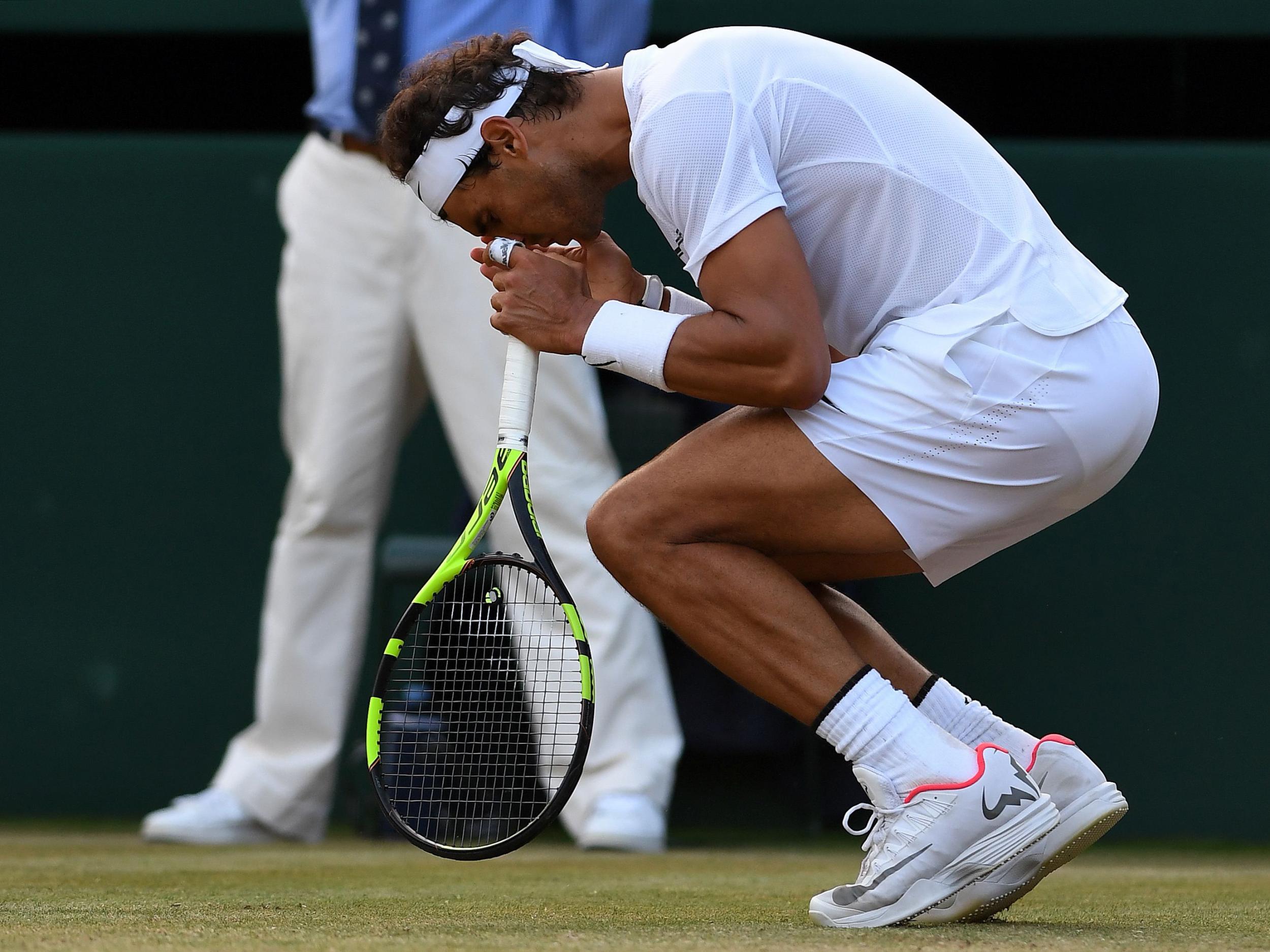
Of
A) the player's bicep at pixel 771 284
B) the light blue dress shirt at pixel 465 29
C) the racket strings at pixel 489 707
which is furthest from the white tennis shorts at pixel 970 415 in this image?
the light blue dress shirt at pixel 465 29

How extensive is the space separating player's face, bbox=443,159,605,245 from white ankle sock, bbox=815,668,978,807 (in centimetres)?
71

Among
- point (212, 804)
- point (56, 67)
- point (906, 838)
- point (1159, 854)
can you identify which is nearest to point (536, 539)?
point (906, 838)

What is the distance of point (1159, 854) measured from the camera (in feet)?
12.4

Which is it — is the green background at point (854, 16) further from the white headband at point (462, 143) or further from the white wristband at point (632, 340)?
A: the white wristband at point (632, 340)

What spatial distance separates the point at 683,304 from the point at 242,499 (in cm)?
212

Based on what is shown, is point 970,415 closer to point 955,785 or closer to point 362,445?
point 955,785

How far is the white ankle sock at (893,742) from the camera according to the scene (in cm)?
214

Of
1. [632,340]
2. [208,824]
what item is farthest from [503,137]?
[208,824]

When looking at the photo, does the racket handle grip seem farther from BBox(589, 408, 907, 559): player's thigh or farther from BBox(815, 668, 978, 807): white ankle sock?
BBox(815, 668, 978, 807): white ankle sock

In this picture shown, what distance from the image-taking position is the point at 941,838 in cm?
211

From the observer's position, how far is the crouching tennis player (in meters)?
2.14

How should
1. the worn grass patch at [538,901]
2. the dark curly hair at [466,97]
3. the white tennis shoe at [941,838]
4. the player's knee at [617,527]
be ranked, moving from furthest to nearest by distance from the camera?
the dark curly hair at [466,97] → the player's knee at [617,527] → the white tennis shoe at [941,838] → the worn grass patch at [538,901]

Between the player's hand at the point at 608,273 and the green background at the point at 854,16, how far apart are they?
2051 millimetres

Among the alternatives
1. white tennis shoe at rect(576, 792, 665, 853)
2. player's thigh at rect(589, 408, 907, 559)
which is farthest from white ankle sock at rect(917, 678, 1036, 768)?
white tennis shoe at rect(576, 792, 665, 853)
